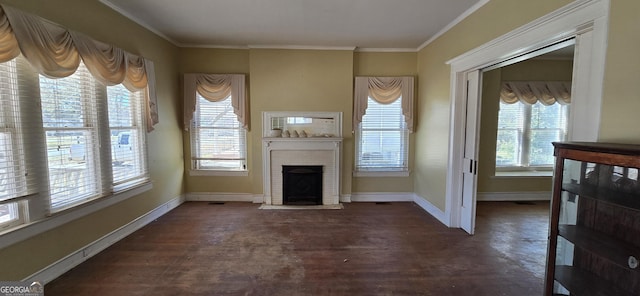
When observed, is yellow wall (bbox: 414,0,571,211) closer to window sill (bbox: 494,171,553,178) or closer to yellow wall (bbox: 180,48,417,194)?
yellow wall (bbox: 180,48,417,194)

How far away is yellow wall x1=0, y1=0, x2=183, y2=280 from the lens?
7.04 feet

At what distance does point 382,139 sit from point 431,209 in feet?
4.85

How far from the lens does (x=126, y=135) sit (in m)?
3.31

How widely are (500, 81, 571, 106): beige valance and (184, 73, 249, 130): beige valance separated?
15.7 feet

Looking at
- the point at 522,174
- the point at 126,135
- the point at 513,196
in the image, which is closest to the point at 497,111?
the point at 522,174

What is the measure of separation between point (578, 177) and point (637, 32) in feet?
2.93

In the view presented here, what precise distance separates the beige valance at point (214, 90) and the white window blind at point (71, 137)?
1.73 metres

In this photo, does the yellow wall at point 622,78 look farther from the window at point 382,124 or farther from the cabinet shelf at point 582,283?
the window at point 382,124

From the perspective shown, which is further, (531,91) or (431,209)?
(531,91)

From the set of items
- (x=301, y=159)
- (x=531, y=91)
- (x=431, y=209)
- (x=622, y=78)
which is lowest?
(x=431, y=209)

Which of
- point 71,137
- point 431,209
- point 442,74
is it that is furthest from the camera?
point 431,209

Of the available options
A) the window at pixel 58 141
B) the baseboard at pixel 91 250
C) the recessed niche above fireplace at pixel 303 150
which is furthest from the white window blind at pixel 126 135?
the recessed niche above fireplace at pixel 303 150

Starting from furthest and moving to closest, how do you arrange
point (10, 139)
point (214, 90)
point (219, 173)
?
point (219, 173) < point (214, 90) < point (10, 139)

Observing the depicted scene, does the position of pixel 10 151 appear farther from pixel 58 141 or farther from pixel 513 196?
pixel 513 196
